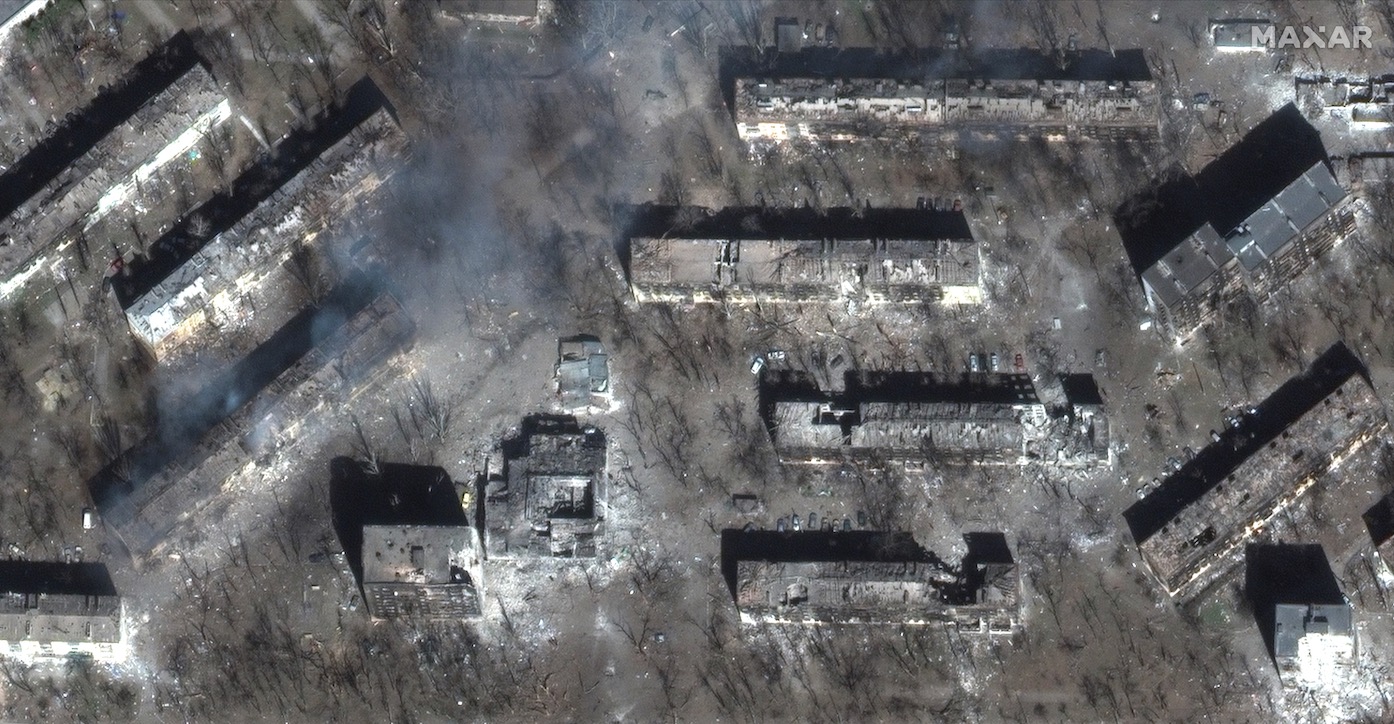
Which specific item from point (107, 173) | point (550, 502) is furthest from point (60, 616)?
point (550, 502)

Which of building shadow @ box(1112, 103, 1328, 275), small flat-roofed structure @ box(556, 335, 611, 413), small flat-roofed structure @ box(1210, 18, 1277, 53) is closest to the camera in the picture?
small flat-roofed structure @ box(556, 335, 611, 413)

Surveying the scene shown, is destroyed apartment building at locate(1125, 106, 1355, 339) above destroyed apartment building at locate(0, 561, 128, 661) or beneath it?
above

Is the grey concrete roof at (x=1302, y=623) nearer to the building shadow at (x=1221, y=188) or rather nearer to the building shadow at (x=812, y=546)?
the building shadow at (x=812, y=546)

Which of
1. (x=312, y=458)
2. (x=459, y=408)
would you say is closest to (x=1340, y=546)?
(x=459, y=408)

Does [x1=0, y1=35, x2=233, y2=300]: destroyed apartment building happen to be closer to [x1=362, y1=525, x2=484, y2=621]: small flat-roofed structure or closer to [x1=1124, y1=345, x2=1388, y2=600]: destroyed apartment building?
[x1=362, y1=525, x2=484, y2=621]: small flat-roofed structure

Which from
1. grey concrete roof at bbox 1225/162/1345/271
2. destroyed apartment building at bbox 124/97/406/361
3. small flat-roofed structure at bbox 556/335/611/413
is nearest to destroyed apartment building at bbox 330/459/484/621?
small flat-roofed structure at bbox 556/335/611/413

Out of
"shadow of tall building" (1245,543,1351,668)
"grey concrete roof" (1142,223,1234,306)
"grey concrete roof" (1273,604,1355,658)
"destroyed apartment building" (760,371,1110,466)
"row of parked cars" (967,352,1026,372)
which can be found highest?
"grey concrete roof" (1142,223,1234,306)

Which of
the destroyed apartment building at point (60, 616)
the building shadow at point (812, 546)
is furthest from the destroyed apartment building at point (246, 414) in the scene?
the building shadow at point (812, 546)
